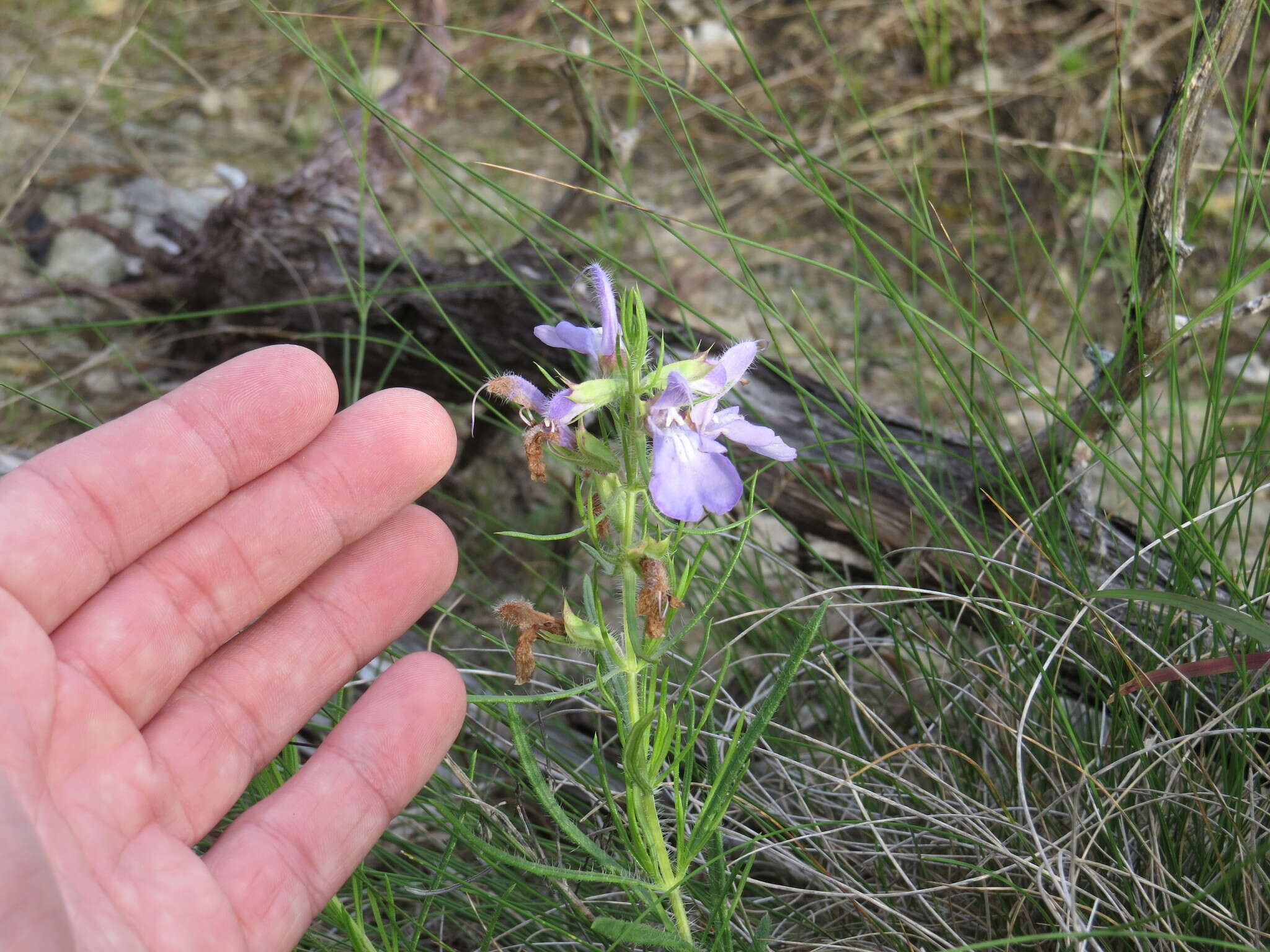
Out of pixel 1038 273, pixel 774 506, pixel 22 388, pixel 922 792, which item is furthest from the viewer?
pixel 1038 273

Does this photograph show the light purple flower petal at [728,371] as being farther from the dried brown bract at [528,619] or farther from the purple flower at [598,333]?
the dried brown bract at [528,619]

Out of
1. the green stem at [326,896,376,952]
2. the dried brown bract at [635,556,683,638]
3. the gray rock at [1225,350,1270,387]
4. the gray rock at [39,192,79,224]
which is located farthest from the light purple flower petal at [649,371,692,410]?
the gray rock at [39,192,79,224]

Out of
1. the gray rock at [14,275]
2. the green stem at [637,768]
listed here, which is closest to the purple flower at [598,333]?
the green stem at [637,768]

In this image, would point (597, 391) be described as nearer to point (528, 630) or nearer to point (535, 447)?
point (535, 447)

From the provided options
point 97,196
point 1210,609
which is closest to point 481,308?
point 1210,609

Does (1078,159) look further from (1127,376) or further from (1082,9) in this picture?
(1127,376)

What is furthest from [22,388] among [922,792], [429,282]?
[922,792]

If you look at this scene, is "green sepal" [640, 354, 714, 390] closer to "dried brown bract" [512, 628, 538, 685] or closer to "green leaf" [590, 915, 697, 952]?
"dried brown bract" [512, 628, 538, 685]
